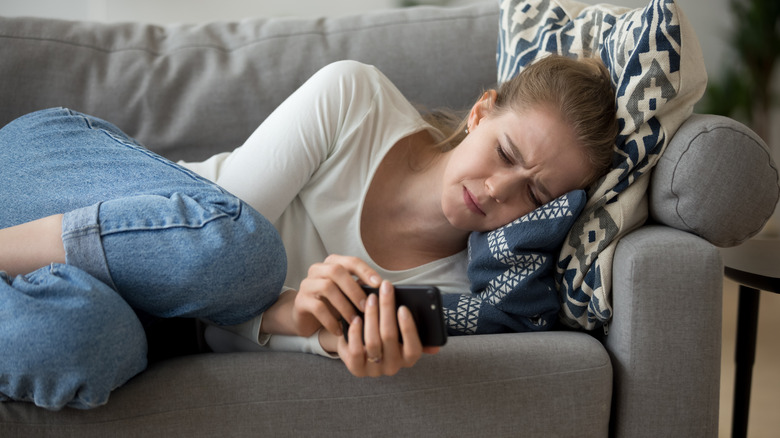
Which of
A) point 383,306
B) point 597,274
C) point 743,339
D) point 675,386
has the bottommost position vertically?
point 743,339

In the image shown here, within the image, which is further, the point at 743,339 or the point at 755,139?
the point at 743,339

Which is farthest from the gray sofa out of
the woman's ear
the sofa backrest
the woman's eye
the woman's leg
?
the sofa backrest

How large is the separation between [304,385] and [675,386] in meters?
0.52

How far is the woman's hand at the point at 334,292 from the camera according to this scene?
2.55 feet

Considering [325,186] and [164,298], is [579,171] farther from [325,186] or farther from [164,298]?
[164,298]

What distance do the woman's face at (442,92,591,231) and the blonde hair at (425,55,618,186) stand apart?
0.02 metres

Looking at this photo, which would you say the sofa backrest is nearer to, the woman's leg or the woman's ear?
the woman's ear

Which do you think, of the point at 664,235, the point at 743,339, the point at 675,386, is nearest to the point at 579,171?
the point at 664,235

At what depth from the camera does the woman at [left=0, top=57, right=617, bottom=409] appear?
0.77m

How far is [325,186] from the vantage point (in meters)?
1.17

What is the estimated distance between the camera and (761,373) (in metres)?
1.98

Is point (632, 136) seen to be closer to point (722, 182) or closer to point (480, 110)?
point (722, 182)

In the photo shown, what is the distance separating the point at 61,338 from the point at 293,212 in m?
0.52

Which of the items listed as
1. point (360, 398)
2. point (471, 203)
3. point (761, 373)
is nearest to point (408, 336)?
point (360, 398)
